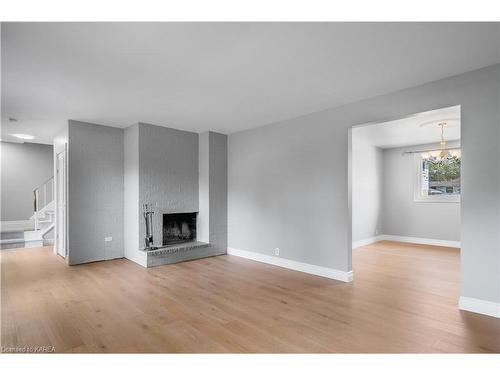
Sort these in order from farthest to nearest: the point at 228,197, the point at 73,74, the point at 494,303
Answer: the point at 228,197 < the point at 73,74 < the point at 494,303

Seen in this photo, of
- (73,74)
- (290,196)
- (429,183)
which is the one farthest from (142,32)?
(429,183)

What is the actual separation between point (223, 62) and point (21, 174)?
783 centimetres

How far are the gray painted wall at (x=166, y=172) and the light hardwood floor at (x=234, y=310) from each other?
1.20 metres

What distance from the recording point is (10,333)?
239cm

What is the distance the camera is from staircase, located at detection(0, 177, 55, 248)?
6.34 m

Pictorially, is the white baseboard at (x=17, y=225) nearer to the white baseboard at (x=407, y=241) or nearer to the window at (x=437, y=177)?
the white baseboard at (x=407, y=241)

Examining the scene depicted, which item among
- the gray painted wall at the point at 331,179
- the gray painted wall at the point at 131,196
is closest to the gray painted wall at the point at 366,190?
the gray painted wall at the point at 331,179

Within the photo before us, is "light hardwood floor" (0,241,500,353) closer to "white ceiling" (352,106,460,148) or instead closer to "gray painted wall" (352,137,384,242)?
"gray painted wall" (352,137,384,242)

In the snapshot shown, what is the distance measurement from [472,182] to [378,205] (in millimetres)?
4717

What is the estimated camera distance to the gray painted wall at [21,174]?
738cm

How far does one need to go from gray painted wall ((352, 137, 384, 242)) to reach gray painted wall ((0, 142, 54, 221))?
27.9ft

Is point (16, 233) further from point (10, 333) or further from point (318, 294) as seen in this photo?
point (318, 294)

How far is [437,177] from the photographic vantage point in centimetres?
685

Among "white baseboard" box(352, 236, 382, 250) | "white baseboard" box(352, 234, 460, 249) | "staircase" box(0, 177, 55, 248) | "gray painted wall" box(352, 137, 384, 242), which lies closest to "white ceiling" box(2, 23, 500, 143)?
"gray painted wall" box(352, 137, 384, 242)
